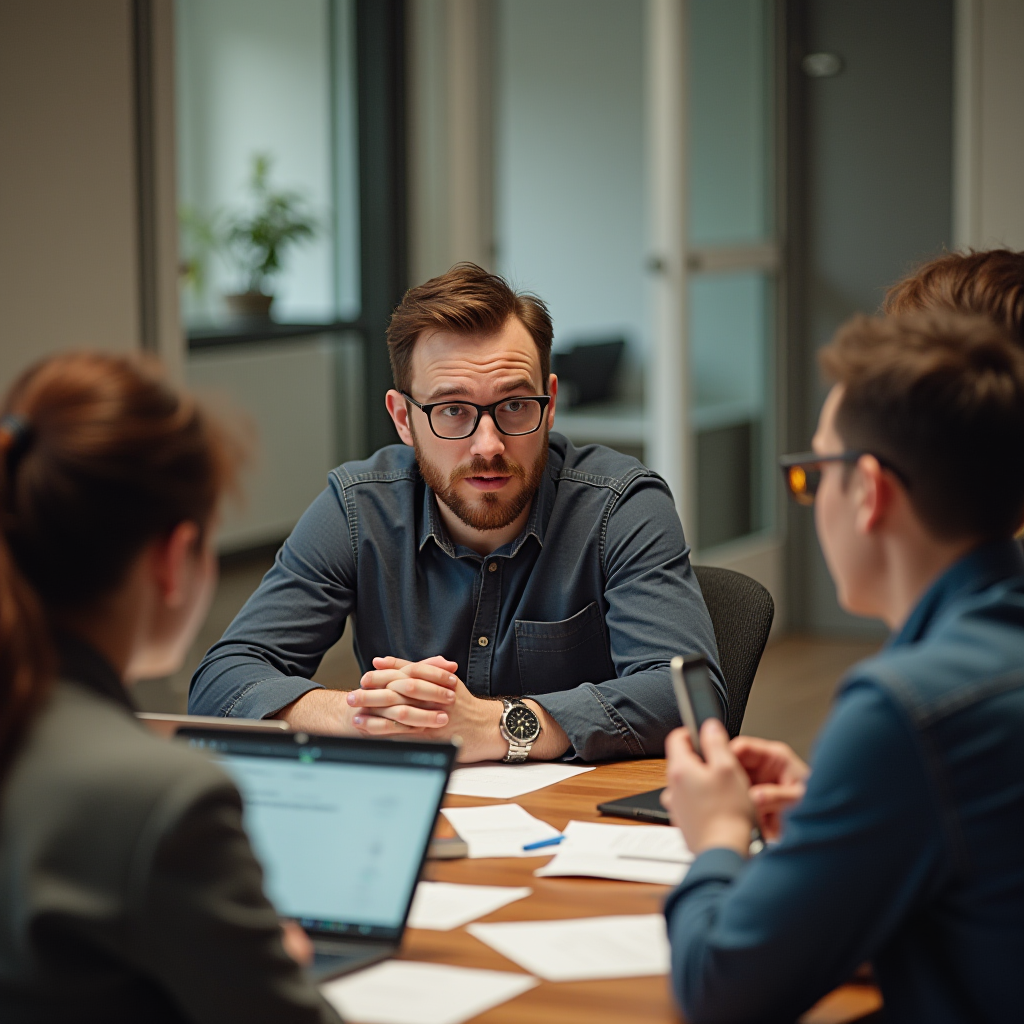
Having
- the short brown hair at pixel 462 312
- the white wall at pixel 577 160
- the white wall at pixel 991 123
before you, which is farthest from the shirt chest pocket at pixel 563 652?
the white wall at pixel 577 160

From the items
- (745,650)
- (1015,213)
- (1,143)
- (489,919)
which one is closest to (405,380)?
(745,650)

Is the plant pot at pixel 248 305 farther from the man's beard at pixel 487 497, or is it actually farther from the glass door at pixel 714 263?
the man's beard at pixel 487 497

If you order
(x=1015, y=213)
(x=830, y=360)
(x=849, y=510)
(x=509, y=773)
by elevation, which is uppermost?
(x=1015, y=213)

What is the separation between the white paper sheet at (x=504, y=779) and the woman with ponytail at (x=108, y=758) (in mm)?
717

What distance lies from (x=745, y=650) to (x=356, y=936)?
3.85ft

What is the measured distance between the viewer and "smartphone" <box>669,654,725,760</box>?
4.73 ft

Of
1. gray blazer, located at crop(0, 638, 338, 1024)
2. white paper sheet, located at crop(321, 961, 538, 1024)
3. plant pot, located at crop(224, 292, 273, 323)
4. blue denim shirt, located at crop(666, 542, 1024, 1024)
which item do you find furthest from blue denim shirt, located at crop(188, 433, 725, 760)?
plant pot, located at crop(224, 292, 273, 323)

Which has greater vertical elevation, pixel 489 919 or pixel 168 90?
pixel 168 90

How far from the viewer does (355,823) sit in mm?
1349

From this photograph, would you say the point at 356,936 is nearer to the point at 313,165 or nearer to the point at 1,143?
the point at 1,143

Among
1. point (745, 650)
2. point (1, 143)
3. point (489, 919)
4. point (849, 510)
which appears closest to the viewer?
point (849, 510)

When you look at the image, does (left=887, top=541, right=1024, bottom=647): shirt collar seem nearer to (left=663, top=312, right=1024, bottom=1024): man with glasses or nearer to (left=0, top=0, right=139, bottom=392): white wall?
(left=663, top=312, right=1024, bottom=1024): man with glasses

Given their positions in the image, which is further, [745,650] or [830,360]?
[745,650]

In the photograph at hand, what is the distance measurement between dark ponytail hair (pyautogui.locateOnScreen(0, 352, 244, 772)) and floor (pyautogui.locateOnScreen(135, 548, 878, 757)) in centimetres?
296
